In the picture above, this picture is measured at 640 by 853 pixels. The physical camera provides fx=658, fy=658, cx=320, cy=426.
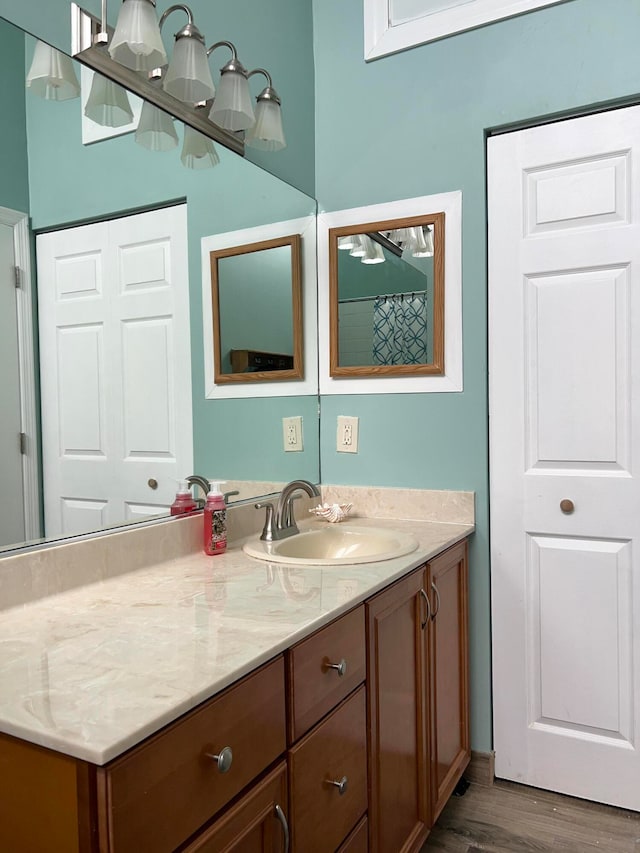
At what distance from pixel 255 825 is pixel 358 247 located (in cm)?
177

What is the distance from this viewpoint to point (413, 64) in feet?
7.10

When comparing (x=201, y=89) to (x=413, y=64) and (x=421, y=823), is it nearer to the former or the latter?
(x=413, y=64)

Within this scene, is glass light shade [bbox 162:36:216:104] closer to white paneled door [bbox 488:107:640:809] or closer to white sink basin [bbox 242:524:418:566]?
white paneled door [bbox 488:107:640:809]

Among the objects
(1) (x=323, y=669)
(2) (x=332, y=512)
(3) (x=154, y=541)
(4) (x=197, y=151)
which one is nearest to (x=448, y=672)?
(2) (x=332, y=512)

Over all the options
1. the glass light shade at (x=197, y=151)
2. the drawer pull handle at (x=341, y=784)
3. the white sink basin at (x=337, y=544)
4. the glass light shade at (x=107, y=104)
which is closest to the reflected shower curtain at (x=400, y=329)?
the white sink basin at (x=337, y=544)

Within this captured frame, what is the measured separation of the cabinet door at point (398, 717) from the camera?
1.44 m

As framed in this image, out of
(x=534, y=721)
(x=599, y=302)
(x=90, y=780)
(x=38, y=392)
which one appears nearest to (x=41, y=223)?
(x=38, y=392)

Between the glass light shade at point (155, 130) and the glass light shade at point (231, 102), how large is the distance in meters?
0.17

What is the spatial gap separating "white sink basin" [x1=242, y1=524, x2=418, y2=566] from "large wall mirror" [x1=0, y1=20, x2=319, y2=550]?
236 millimetres

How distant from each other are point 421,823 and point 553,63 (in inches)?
85.1

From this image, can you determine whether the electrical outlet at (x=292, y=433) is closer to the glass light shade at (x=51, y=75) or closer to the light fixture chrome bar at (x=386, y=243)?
the light fixture chrome bar at (x=386, y=243)

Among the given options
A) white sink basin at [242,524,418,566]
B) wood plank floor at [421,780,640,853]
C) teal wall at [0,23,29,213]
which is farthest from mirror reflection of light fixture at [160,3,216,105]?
wood plank floor at [421,780,640,853]

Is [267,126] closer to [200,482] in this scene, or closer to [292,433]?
[292,433]

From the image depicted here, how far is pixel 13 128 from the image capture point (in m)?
1.28
